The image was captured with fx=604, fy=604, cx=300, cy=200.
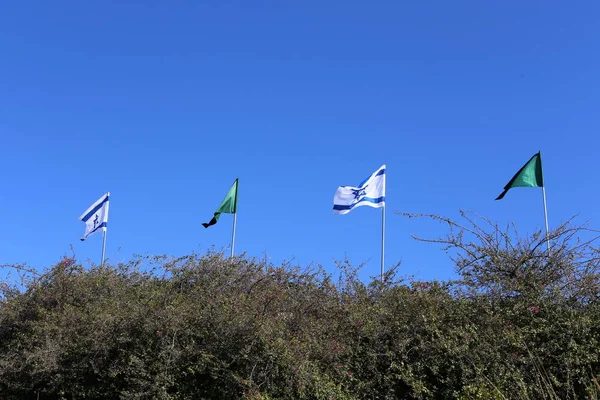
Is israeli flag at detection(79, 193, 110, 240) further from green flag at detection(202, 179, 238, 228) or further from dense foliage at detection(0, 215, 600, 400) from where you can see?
dense foliage at detection(0, 215, 600, 400)

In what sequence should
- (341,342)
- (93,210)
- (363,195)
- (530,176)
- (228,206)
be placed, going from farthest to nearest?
1. (93,210)
2. (228,206)
3. (363,195)
4. (530,176)
5. (341,342)

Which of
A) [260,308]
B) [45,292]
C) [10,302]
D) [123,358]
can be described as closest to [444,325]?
[260,308]

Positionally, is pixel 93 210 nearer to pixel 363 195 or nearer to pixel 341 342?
pixel 363 195

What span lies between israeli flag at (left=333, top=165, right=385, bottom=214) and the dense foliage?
261 inches

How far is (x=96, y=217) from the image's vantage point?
19891 mm

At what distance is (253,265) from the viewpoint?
41.5ft

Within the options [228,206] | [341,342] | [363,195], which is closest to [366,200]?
[363,195]

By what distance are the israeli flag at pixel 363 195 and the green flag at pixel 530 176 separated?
3.85 m

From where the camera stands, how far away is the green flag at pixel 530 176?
15023 mm

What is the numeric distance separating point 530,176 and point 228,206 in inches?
346

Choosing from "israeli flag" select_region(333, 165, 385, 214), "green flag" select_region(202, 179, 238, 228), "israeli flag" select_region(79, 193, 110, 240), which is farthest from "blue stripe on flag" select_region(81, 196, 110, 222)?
"israeli flag" select_region(333, 165, 385, 214)

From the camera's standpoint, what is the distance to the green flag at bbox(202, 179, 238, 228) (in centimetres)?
1859

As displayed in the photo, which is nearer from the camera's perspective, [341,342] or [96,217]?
[341,342]

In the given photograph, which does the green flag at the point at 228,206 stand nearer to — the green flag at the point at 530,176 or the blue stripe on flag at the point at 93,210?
the blue stripe on flag at the point at 93,210
